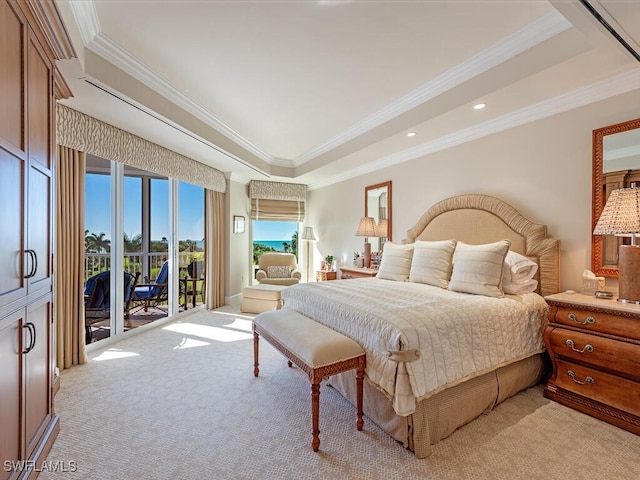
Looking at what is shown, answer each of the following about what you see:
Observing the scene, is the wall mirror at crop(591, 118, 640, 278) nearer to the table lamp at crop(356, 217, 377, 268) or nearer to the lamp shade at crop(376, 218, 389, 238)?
the lamp shade at crop(376, 218, 389, 238)

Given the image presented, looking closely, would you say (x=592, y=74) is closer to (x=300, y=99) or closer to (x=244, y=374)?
(x=300, y=99)

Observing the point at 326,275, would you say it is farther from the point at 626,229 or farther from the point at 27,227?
the point at 27,227

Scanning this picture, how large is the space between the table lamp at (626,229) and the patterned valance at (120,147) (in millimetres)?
4618

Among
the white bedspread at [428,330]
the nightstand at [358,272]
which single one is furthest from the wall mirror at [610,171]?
the nightstand at [358,272]

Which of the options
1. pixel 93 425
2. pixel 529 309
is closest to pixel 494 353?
pixel 529 309

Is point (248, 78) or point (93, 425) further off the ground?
point (248, 78)

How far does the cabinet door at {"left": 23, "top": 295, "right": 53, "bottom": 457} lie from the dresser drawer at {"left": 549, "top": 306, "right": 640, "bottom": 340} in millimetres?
3352

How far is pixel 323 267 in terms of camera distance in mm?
6027

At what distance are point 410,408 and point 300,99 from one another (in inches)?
121

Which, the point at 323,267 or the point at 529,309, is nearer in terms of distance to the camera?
the point at 529,309

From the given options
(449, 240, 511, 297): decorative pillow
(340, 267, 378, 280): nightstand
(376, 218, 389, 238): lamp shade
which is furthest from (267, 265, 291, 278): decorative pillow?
(449, 240, 511, 297): decorative pillow

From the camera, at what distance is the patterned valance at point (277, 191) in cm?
618

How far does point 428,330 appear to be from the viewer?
72.2 inches

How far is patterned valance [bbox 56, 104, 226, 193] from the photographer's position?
2.87 m
